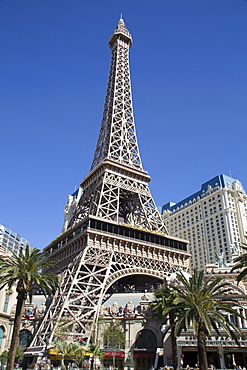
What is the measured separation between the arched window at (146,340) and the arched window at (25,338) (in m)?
16.1

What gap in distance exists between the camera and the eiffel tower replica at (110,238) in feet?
151

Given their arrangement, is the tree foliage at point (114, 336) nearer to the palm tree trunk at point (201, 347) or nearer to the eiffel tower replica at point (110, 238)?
the eiffel tower replica at point (110, 238)

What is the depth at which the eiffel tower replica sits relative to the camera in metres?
46.1

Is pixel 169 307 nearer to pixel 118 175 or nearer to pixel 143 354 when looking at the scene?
pixel 143 354

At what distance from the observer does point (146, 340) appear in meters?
44.6

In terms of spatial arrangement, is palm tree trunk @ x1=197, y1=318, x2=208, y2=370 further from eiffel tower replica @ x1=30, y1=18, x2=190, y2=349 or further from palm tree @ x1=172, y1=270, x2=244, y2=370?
eiffel tower replica @ x1=30, y1=18, x2=190, y2=349

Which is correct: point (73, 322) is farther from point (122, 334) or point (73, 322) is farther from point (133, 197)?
point (133, 197)

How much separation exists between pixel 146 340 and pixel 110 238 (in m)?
17.4

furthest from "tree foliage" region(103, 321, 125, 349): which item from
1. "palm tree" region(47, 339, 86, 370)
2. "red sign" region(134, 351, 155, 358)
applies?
"palm tree" region(47, 339, 86, 370)

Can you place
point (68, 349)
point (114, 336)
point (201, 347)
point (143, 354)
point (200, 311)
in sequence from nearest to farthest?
point (201, 347) < point (200, 311) < point (68, 349) < point (114, 336) < point (143, 354)

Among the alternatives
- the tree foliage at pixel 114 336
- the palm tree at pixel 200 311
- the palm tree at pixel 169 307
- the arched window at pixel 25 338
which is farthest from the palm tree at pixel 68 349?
the arched window at pixel 25 338

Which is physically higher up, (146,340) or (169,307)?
(169,307)

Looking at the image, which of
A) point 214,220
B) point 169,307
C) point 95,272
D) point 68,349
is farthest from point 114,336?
point 214,220

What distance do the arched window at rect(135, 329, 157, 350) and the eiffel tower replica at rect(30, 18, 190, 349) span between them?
6480mm
